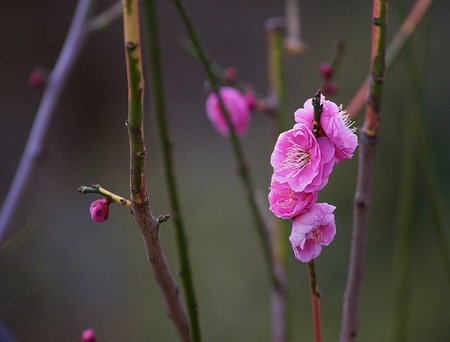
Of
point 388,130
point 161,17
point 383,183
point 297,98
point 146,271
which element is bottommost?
point 146,271

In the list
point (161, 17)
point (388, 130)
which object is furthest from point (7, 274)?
point (388, 130)

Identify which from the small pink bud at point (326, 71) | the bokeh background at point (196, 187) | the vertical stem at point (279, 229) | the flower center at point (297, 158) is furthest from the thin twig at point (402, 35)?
the bokeh background at point (196, 187)

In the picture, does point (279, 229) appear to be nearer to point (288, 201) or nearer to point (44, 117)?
point (44, 117)

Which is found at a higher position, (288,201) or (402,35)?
(402,35)

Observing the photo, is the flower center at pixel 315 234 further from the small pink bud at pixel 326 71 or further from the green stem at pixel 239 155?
the small pink bud at pixel 326 71

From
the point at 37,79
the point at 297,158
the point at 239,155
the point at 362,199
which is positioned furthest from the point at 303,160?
the point at 37,79

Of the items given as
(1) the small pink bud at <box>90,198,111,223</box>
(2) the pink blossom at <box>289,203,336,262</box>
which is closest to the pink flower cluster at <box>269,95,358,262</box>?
(2) the pink blossom at <box>289,203,336,262</box>

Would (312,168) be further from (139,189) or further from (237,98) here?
(237,98)
